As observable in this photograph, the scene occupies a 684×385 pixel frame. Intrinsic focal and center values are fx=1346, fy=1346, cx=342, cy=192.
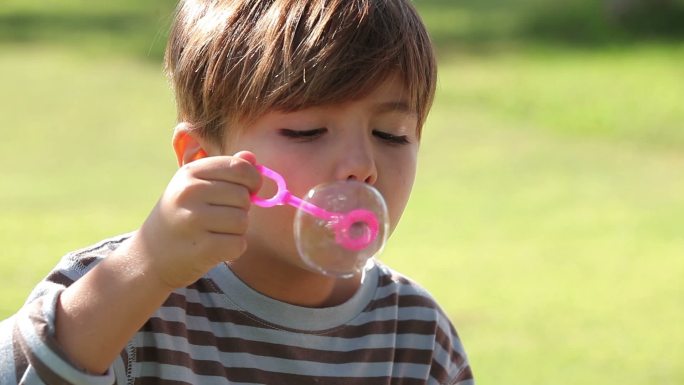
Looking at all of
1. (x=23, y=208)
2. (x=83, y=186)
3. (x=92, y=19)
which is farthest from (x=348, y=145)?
(x=92, y=19)

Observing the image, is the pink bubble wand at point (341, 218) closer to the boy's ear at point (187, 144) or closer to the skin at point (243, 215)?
the skin at point (243, 215)

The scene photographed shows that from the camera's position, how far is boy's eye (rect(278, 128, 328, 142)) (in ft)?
6.30

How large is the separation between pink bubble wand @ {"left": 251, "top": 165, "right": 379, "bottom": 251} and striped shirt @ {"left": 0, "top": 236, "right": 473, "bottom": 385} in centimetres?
25

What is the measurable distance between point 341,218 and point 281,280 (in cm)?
29

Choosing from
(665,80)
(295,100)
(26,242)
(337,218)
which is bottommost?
(26,242)

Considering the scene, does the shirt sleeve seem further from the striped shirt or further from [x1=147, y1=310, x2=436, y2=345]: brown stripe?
[x1=147, y1=310, x2=436, y2=345]: brown stripe

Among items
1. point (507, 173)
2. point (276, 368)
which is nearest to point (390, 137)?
point (276, 368)

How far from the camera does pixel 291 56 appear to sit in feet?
6.48

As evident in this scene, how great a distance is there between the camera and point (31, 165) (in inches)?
296

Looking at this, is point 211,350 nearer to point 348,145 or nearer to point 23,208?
point 348,145

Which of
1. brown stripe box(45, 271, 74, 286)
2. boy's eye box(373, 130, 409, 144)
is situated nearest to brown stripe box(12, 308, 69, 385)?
brown stripe box(45, 271, 74, 286)

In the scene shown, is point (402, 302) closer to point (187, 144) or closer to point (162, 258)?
point (187, 144)

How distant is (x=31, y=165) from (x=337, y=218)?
19.5ft

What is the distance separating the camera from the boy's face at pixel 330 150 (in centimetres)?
189
